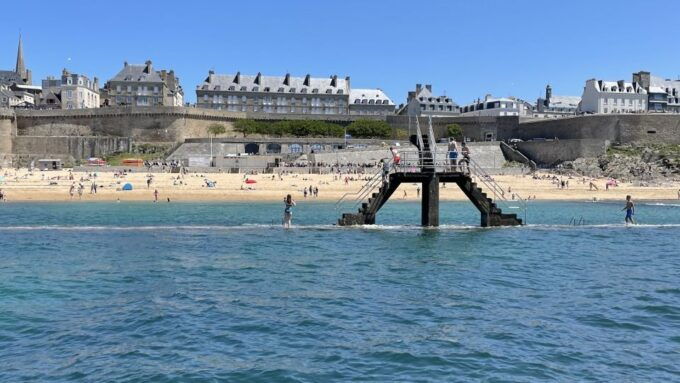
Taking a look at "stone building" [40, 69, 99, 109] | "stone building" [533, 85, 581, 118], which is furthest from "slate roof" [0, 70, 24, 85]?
"stone building" [533, 85, 581, 118]

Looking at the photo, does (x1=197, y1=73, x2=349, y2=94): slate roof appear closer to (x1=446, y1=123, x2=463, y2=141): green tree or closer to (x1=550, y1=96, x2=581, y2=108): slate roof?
(x1=446, y1=123, x2=463, y2=141): green tree

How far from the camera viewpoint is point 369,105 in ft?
405

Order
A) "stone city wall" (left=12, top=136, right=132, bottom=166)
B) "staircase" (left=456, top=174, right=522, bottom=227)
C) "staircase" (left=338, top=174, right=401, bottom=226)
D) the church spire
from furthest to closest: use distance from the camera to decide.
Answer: the church spire < "stone city wall" (left=12, top=136, right=132, bottom=166) < "staircase" (left=338, top=174, right=401, bottom=226) < "staircase" (left=456, top=174, right=522, bottom=227)

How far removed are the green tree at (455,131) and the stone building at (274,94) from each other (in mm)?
23304

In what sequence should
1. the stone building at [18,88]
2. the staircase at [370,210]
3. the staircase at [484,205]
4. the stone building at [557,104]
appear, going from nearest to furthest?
1. the staircase at [484,205]
2. the staircase at [370,210]
3. the stone building at [18,88]
4. the stone building at [557,104]

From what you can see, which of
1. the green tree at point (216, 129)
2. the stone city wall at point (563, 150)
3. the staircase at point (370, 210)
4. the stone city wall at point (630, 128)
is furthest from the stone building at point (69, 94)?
the staircase at point (370, 210)

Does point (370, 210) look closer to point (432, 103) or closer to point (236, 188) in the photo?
point (236, 188)

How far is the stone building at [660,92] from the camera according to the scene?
117 meters

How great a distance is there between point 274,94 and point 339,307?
107323mm

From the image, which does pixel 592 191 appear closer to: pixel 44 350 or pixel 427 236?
pixel 427 236

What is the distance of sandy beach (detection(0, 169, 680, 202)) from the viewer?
56719 millimetres

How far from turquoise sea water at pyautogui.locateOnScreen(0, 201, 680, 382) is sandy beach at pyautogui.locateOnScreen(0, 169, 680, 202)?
91.6 ft

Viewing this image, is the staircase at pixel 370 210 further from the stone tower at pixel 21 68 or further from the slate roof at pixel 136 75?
the stone tower at pixel 21 68

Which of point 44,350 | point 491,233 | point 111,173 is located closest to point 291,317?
point 44,350
